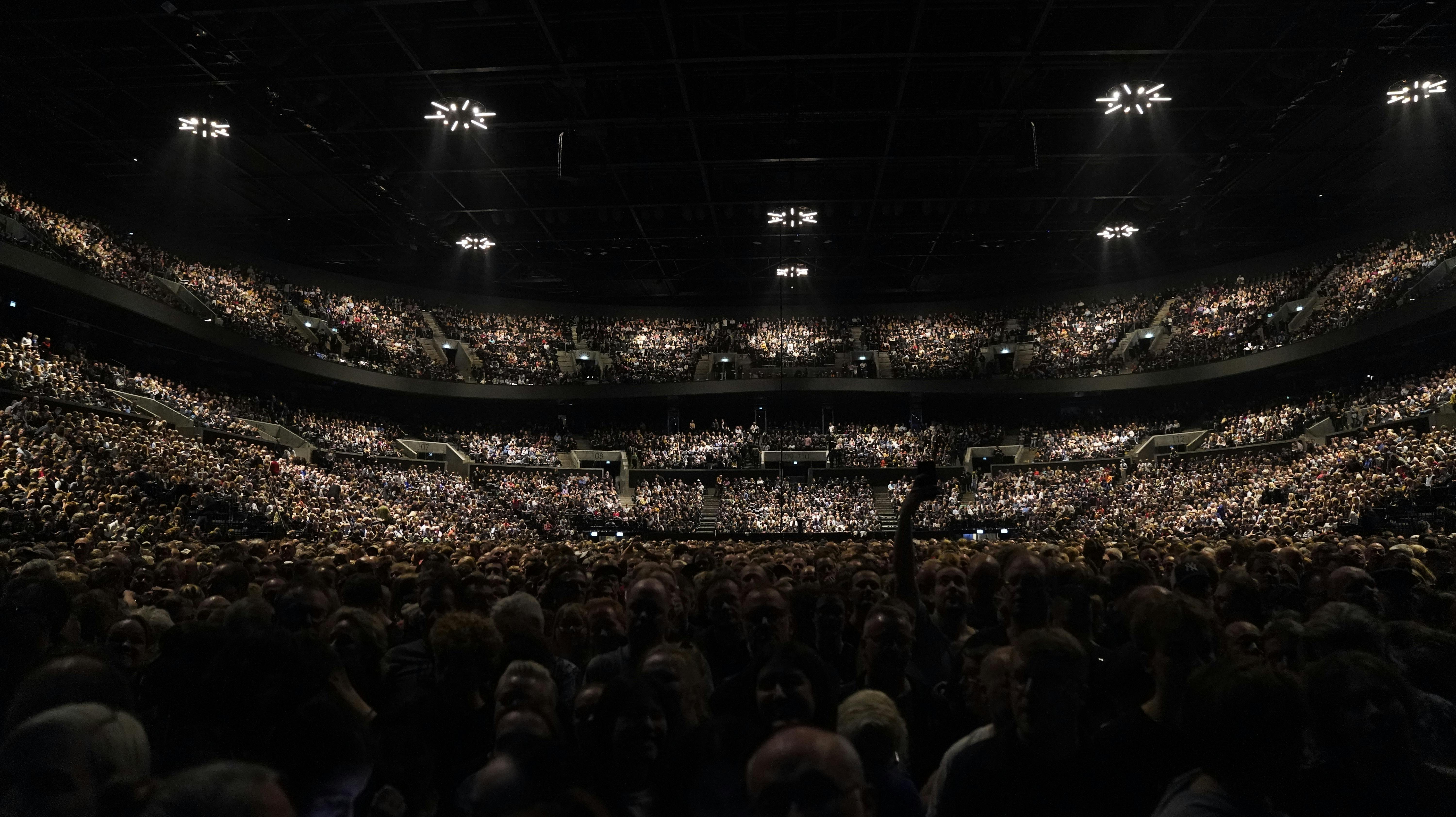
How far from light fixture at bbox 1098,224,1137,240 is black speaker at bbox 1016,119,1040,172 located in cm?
1432

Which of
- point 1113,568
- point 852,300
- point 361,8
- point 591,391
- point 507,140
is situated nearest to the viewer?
point 1113,568

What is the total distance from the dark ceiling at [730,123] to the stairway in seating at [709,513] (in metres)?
11.9

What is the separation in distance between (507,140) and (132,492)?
15.4m

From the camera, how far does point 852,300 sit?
4984 centimetres

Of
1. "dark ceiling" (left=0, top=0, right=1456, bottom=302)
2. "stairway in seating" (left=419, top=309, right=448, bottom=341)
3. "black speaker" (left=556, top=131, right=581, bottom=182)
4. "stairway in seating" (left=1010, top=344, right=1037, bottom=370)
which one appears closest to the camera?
"dark ceiling" (left=0, top=0, right=1456, bottom=302)

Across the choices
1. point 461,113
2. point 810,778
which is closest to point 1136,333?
point 461,113

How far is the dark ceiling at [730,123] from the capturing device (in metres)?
20.0

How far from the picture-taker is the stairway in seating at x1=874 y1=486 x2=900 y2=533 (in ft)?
115

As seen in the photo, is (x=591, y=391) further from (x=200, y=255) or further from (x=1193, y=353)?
(x=1193, y=353)

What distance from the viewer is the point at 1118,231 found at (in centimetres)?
3462

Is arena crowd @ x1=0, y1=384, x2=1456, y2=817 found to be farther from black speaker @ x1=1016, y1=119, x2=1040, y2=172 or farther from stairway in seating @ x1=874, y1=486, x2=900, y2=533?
stairway in seating @ x1=874, y1=486, x2=900, y2=533

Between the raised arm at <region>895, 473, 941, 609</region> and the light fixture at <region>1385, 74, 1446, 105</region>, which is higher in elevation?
the light fixture at <region>1385, 74, 1446, 105</region>

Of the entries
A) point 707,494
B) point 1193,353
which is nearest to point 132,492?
point 707,494

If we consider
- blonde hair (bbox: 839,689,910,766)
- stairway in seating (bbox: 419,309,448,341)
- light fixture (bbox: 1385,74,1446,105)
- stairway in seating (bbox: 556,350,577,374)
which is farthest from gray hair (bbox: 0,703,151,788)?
stairway in seating (bbox: 419,309,448,341)
